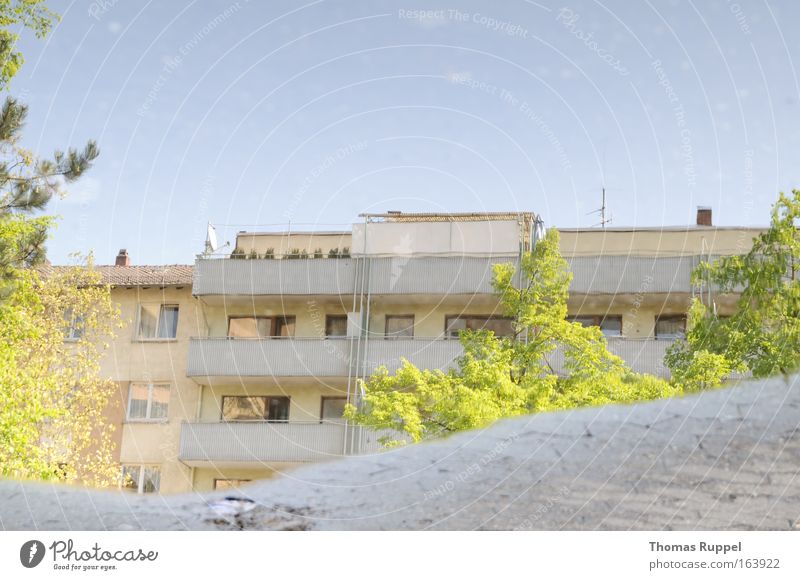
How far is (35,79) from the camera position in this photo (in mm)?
8203

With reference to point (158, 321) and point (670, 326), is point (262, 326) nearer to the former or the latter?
point (158, 321)

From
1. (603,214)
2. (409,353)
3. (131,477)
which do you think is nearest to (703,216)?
(603,214)

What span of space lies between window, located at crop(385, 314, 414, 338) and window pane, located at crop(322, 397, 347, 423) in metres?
0.95

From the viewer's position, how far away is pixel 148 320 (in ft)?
42.7

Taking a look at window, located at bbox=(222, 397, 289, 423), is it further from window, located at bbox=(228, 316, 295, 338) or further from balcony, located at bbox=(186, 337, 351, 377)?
window, located at bbox=(228, 316, 295, 338)

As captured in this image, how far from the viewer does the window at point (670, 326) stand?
11.5 metres

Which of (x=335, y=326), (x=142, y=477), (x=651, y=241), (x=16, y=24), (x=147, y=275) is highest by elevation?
(x=16, y=24)

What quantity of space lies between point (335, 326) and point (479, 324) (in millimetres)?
1788

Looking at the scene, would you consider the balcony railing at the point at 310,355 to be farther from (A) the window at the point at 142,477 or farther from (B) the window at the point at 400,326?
(A) the window at the point at 142,477
